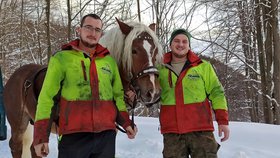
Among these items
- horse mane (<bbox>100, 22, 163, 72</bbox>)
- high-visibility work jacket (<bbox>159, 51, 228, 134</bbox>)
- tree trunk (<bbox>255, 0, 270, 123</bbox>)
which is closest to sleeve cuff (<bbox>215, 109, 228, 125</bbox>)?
high-visibility work jacket (<bbox>159, 51, 228, 134</bbox>)

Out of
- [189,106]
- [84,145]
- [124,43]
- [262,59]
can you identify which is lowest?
[84,145]

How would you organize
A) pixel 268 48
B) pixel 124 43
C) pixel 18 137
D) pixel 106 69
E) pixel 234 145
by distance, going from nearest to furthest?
pixel 106 69
pixel 124 43
pixel 18 137
pixel 234 145
pixel 268 48

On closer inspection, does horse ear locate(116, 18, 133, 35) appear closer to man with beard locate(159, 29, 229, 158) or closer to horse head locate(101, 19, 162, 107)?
horse head locate(101, 19, 162, 107)

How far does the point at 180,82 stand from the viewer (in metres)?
2.87

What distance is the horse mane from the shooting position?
289 cm

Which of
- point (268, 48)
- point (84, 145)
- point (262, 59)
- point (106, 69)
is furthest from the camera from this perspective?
point (262, 59)

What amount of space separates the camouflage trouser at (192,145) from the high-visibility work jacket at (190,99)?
62 millimetres

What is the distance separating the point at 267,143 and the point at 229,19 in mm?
8166

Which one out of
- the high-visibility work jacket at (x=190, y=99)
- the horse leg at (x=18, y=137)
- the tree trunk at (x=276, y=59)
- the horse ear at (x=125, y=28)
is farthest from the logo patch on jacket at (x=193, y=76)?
the tree trunk at (x=276, y=59)

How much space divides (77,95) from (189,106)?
39.1 inches

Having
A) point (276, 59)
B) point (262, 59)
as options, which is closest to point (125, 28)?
point (276, 59)

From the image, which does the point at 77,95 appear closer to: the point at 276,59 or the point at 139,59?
the point at 139,59

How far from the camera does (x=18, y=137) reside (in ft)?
14.6

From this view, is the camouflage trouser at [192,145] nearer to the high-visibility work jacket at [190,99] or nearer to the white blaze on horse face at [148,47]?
the high-visibility work jacket at [190,99]
